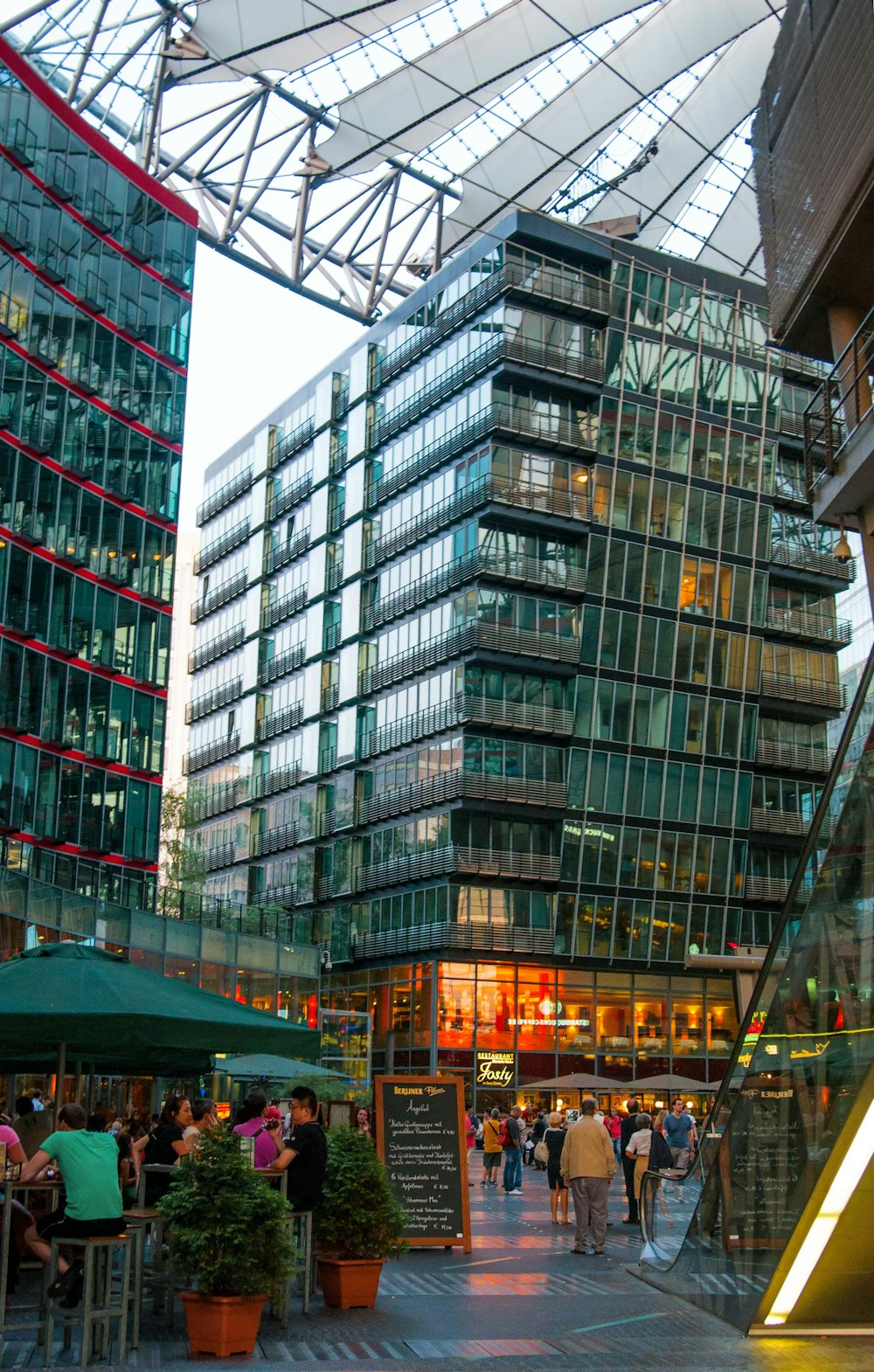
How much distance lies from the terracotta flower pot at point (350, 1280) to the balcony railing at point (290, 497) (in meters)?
63.7

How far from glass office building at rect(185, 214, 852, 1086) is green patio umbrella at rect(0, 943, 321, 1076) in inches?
1747

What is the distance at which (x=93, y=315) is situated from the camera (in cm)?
4472

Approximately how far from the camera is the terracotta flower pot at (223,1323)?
10.3 meters

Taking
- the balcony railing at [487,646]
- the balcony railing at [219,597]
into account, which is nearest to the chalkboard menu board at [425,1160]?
the balcony railing at [487,646]

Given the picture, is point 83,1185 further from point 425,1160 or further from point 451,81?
point 451,81

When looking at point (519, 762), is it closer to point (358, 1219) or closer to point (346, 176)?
point (346, 176)

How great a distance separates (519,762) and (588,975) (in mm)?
9022

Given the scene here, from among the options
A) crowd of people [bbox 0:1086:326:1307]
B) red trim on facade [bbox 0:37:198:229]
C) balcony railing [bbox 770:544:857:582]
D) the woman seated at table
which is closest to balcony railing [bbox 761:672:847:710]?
balcony railing [bbox 770:544:857:582]

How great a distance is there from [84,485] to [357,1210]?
113ft

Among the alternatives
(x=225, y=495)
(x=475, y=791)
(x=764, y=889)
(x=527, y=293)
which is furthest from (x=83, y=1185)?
(x=225, y=495)

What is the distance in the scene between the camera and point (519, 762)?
192 feet

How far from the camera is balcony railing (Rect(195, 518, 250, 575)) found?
82.8 metres

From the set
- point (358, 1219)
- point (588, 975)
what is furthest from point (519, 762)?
point (358, 1219)

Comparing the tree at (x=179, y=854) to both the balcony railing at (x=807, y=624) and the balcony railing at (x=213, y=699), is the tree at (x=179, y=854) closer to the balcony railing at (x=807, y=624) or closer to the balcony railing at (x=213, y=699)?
the balcony railing at (x=213, y=699)
